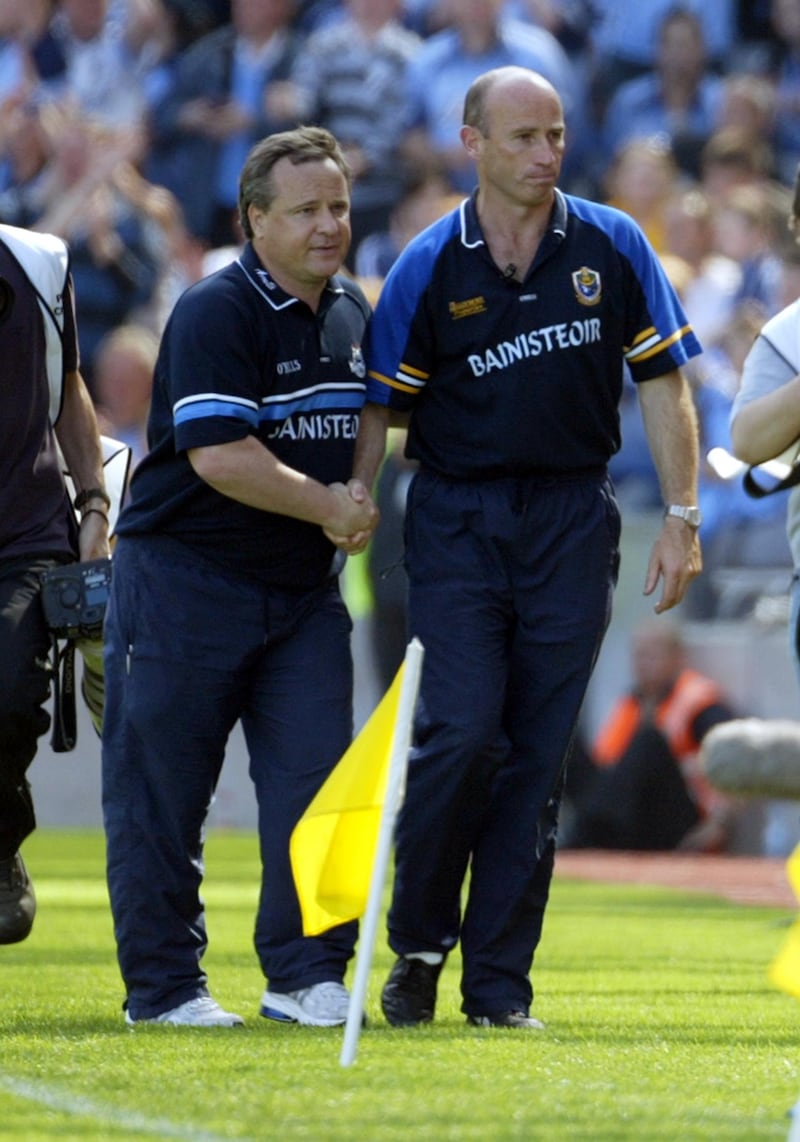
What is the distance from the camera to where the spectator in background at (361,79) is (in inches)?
695

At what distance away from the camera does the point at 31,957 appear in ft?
24.3

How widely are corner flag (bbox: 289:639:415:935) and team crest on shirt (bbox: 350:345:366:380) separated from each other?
3.44ft

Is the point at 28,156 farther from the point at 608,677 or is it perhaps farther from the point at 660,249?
the point at 608,677

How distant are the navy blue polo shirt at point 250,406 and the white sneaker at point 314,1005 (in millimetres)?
982

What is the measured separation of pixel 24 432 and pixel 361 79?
1230 cm

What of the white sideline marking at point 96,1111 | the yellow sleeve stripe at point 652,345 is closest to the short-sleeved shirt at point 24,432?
the yellow sleeve stripe at point 652,345

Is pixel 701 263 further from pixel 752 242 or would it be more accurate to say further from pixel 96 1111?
pixel 96 1111

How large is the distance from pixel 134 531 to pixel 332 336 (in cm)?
68

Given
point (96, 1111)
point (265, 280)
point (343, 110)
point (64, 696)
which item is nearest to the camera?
point (96, 1111)

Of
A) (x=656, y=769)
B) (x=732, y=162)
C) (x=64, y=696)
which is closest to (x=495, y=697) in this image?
(x=64, y=696)

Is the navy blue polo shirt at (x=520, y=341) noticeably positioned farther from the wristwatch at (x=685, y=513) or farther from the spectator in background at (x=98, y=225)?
the spectator in background at (x=98, y=225)

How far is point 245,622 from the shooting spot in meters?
5.48

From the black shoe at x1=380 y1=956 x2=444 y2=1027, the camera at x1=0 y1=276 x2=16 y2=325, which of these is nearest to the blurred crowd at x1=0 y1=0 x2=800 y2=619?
the camera at x1=0 y1=276 x2=16 y2=325

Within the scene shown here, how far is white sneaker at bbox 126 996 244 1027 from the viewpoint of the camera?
535cm
